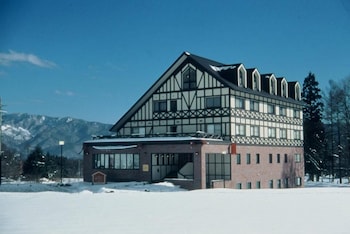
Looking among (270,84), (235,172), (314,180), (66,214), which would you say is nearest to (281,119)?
(270,84)

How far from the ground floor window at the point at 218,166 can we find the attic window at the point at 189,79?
6240 millimetres

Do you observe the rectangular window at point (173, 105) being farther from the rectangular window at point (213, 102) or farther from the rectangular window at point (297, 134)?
the rectangular window at point (297, 134)

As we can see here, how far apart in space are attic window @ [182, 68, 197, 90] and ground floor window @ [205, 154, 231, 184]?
246 inches

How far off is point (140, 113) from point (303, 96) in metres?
27.6

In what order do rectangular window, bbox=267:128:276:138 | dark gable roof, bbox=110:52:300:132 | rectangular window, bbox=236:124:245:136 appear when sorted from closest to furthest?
1. rectangular window, bbox=236:124:245:136
2. dark gable roof, bbox=110:52:300:132
3. rectangular window, bbox=267:128:276:138

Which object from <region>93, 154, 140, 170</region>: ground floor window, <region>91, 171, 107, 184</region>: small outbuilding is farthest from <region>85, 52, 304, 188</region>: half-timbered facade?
<region>91, 171, 107, 184</region>: small outbuilding

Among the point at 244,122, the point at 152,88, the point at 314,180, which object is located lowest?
the point at 314,180

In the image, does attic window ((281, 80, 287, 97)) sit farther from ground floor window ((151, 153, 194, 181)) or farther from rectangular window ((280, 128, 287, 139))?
ground floor window ((151, 153, 194, 181))

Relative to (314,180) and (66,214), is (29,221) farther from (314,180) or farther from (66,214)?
(314,180)

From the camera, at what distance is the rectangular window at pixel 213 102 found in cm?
3409

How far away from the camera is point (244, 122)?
35.3m

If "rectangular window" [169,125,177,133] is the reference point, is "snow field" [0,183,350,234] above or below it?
below

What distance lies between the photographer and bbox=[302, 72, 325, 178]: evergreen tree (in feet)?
175

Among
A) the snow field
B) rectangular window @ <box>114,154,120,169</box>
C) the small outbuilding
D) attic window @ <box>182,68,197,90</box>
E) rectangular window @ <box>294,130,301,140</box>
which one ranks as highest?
attic window @ <box>182,68,197,90</box>
